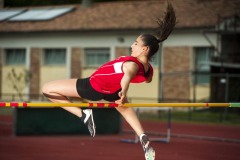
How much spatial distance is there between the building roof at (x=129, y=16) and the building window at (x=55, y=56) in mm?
1378

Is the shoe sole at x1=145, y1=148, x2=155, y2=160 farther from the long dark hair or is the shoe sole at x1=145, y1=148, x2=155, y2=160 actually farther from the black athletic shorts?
the long dark hair

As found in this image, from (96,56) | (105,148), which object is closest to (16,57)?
(96,56)

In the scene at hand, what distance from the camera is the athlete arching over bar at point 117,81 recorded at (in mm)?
7801

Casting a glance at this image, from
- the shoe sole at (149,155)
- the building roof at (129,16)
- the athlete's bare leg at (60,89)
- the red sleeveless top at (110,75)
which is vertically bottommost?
the shoe sole at (149,155)

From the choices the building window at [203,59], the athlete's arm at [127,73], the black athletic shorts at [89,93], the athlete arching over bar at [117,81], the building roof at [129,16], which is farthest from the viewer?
the building roof at [129,16]

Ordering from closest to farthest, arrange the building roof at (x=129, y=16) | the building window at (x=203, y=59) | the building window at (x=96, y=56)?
the building window at (x=203, y=59)
the building roof at (x=129, y=16)
the building window at (x=96, y=56)

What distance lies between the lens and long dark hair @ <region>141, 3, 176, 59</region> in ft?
26.2

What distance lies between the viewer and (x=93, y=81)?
796 cm

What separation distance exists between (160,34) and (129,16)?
78.7 ft

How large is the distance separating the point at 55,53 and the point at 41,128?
54.8ft

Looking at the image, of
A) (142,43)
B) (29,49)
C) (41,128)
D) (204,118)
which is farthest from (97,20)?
(142,43)

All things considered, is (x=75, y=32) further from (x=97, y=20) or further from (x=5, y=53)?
(x=5, y=53)

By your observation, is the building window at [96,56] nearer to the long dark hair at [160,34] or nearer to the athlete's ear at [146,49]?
the long dark hair at [160,34]

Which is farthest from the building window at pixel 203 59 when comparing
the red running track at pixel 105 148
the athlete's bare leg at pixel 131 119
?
the athlete's bare leg at pixel 131 119
